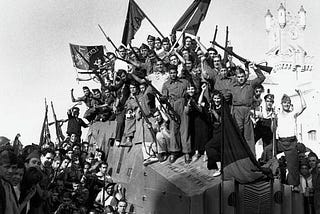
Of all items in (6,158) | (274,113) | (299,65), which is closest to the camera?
(6,158)

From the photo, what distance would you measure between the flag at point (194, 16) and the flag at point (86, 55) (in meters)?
5.92

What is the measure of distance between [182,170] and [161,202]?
0.74m

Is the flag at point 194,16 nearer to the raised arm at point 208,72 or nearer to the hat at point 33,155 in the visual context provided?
the raised arm at point 208,72

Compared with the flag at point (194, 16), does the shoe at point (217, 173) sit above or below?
below

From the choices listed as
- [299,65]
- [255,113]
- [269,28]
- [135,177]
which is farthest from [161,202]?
[269,28]

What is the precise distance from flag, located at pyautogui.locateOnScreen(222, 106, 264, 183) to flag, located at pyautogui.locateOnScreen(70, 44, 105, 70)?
39.0ft

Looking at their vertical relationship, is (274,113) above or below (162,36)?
below

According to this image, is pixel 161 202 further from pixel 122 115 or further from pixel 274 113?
pixel 122 115

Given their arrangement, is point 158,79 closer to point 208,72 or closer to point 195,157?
point 208,72

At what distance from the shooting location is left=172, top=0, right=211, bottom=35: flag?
17359 mm

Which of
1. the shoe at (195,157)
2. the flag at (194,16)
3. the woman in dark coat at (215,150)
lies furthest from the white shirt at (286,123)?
the flag at (194,16)

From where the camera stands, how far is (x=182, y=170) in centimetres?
1283

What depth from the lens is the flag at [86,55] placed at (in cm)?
2295

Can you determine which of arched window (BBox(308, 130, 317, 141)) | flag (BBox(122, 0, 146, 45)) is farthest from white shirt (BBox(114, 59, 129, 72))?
arched window (BBox(308, 130, 317, 141))
